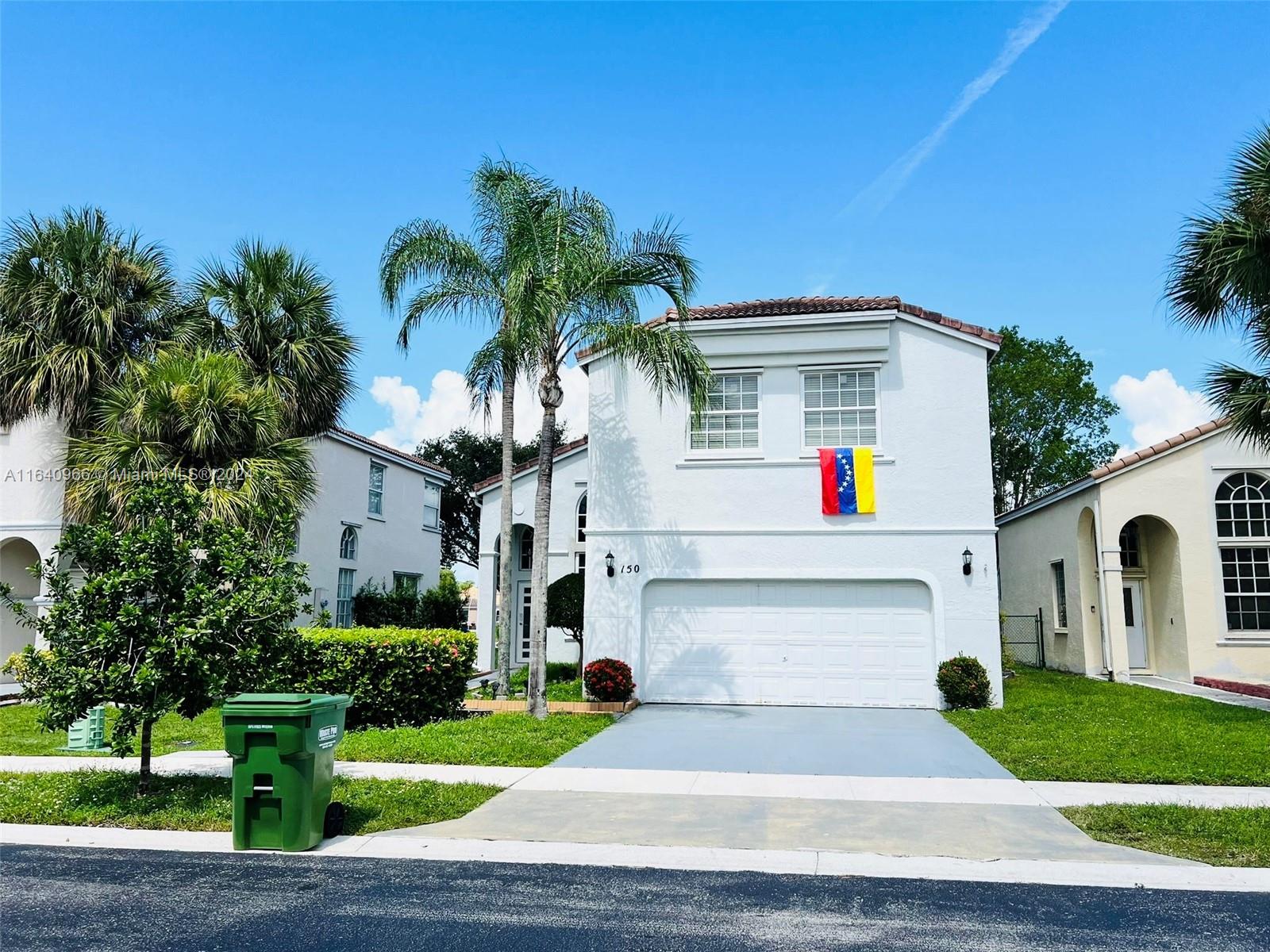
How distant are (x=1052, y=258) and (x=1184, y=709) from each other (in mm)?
9490

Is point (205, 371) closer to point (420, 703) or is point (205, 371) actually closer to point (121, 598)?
point (420, 703)

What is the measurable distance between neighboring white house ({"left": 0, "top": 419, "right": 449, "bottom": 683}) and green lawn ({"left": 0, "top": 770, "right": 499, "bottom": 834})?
8925mm

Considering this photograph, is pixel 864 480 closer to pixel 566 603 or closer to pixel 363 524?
pixel 566 603

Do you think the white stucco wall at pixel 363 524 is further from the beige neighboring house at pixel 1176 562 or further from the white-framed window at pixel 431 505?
the beige neighboring house at pixel 1176 562

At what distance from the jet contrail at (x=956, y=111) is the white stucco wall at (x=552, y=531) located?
358 inches

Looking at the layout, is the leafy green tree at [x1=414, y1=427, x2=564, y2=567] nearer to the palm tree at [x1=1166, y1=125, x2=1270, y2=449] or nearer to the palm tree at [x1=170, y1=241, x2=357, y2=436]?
the palm tree at [x1=170, y1=241, x2=357, y2=436]

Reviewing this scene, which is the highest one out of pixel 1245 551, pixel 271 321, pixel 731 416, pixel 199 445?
→ pixel 271 321

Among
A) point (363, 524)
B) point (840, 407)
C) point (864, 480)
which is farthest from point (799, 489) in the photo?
point (363, 524)

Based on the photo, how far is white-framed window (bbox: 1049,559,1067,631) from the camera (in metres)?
21.7

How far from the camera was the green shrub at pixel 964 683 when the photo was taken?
14.5m

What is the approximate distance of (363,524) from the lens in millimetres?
25812

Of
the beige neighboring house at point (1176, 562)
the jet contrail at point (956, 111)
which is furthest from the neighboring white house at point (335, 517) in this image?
the beige neighboring house at point (1176, 562)

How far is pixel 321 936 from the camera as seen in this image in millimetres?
5125

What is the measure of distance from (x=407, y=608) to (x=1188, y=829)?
21.9 meters
